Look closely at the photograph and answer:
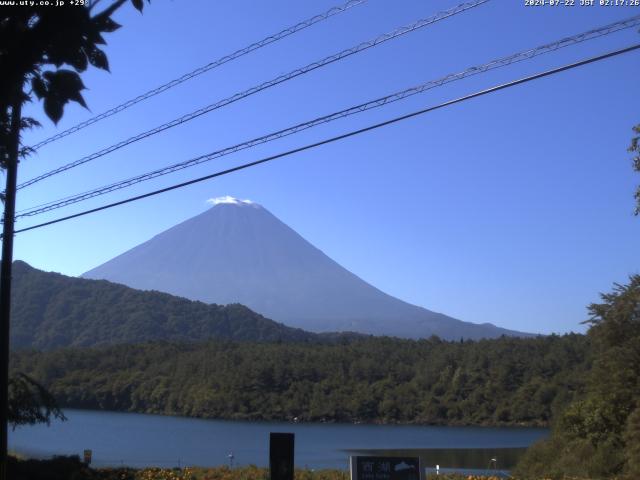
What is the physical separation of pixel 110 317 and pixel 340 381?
79.9m

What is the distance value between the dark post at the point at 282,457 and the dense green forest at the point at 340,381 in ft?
210

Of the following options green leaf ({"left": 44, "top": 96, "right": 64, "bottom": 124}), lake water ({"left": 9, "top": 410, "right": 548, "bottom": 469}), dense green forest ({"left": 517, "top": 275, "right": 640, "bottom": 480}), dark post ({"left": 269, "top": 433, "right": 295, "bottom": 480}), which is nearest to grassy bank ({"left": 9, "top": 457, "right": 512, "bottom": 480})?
dark post ({"left": 269, "top": 433, "right": 295, "bottom": 480})

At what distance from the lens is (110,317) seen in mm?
153750

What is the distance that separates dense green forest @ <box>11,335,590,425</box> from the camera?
75375 mm

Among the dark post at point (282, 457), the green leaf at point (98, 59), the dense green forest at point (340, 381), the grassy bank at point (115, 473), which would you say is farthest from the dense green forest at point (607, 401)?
the dense green forest at point (340, 381)

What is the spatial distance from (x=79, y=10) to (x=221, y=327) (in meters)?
157

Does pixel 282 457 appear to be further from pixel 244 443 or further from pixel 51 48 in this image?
pixel 244 443

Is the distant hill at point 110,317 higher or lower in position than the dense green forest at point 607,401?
higher

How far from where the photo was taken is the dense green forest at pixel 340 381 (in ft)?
247

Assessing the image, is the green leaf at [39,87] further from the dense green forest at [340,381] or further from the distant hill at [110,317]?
the distant hill at [110,317]

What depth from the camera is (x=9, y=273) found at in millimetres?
12008

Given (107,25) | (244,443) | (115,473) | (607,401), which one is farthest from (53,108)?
(244,443)

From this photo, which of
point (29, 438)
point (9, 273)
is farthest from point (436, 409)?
point (9, 273)

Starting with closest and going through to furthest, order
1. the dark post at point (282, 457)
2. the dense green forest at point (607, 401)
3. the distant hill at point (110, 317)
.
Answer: the dark post at point (282, 457) → the dense green forest at point (607, 401) → the distant hill at point (110, 317)
